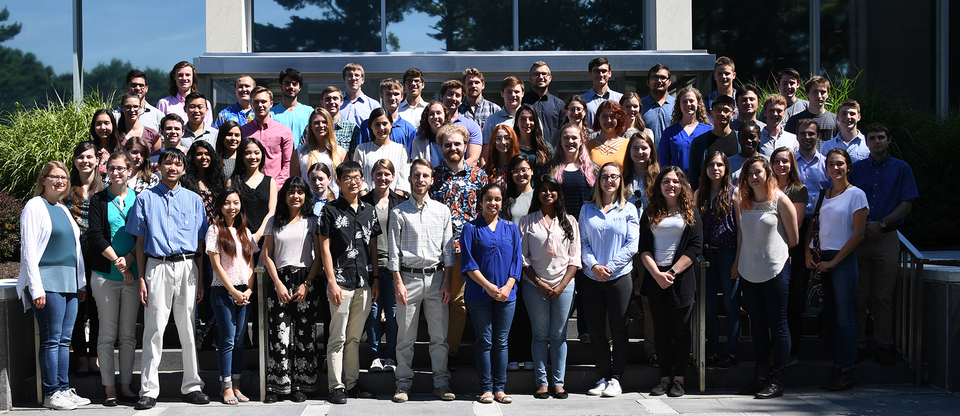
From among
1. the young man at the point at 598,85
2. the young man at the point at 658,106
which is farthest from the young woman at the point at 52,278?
the young man at the point at 658,106

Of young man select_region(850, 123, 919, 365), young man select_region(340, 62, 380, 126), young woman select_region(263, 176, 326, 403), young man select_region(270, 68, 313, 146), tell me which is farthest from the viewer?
young man select_region(340, 62, 380, 126)

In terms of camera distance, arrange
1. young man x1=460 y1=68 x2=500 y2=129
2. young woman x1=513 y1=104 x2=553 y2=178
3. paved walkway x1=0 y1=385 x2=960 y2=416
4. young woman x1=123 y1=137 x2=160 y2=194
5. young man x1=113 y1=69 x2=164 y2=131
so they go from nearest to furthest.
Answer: paved walkway x1=0 y1=385 x2=960 y2=416, young woman x1=123 y1=137 x2=160 y2=194, young woman x1=513 y1=104 x2=553 y2=178, young man x1=113 y1=69 x2=164 y2=131, young man x1=460 y1=68 x2=500 y2=129

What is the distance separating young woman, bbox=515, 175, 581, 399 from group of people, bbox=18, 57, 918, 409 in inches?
0.7

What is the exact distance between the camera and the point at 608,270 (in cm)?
541

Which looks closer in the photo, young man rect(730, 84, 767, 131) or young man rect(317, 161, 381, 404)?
young man rect(317, 161, 381, 404)

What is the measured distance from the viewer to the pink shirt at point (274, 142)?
6.45 meters

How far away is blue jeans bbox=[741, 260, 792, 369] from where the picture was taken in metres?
5.46

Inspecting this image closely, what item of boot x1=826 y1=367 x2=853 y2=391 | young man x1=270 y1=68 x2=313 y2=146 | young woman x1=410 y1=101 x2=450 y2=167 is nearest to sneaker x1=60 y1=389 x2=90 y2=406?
young man x1=270 y1=68 x2=313 y2=146

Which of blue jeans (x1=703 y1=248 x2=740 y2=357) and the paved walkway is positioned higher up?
blue jeans (x1=703 y1=248 x2=740 y2=357)

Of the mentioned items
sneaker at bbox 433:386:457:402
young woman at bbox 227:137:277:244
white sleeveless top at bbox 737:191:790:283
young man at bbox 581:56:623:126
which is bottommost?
sneaker at bbox 433:386:457:402

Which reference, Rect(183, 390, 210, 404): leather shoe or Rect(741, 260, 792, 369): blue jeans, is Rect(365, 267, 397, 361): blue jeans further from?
Rect(741, 260, 792, 369): blue jeans

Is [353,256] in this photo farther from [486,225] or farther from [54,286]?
[54,286]

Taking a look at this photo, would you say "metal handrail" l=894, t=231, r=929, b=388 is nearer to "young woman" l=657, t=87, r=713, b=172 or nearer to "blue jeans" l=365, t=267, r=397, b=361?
"young woman" l=657, t=87, r=713, b=172

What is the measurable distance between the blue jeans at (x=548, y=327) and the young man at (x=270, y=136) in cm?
257
